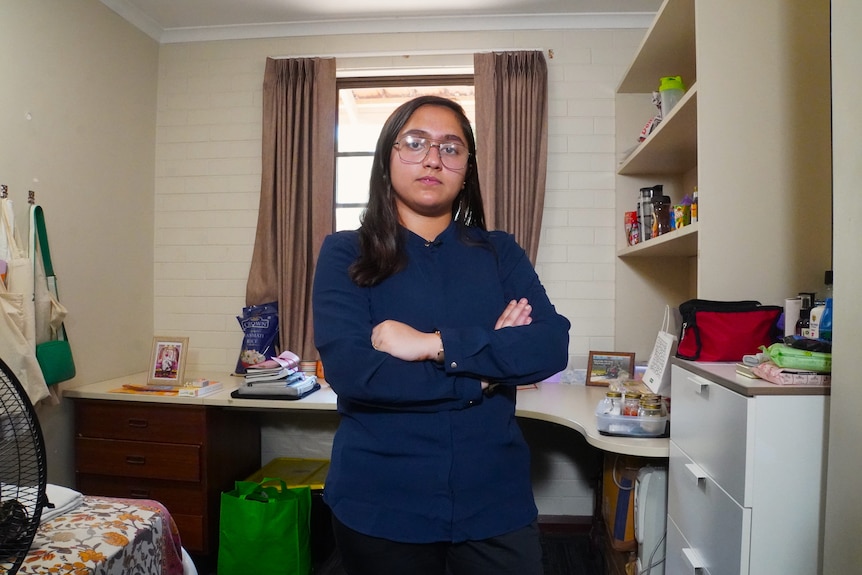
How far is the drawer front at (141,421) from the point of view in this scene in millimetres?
2252

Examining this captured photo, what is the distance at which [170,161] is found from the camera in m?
2.96

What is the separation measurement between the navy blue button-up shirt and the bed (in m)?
0.60

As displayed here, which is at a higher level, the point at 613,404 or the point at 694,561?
the point at 613,404

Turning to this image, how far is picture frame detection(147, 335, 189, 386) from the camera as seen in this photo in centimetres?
243

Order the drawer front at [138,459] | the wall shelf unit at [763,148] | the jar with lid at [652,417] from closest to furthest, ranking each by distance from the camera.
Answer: the wall shelf unit at [763,148], the jar with lid at [652,417], the drawer front at [138,459]

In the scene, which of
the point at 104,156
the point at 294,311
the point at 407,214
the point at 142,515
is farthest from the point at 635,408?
the point at 104,156

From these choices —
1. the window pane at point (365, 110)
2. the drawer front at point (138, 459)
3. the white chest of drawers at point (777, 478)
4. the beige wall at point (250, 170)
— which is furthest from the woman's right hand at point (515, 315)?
the window pane at point (365, 110)

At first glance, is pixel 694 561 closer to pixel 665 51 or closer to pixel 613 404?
pixel 613 404

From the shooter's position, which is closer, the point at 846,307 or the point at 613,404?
the point at 846,307

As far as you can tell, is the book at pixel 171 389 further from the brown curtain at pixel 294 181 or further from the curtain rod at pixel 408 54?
the curtain rod at pixel 408 54

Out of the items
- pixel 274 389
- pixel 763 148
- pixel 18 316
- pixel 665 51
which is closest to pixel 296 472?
pixel 274 389

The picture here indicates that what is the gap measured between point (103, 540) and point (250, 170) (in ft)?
7.02

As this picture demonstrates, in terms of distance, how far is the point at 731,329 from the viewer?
1.42 m

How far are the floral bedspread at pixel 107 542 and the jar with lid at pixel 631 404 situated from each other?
1.49 meters
